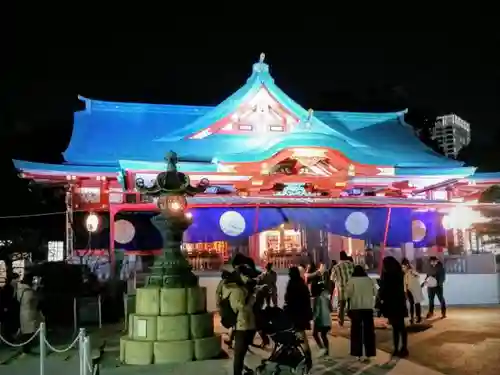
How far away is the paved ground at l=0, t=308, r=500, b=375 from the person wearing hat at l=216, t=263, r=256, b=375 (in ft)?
4.27

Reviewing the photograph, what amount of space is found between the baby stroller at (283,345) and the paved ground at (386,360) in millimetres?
976

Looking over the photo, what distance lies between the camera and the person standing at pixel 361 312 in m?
10.4

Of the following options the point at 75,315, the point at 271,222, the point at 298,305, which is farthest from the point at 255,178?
the point at 298,305

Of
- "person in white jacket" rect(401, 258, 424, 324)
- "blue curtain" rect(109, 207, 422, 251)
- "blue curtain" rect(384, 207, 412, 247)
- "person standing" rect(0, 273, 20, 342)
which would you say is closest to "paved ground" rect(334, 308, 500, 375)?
"person in white jacket" rect(401, 258, 424, 324)

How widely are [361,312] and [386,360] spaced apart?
1024 mm

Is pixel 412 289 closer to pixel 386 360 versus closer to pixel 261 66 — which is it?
pixel 386 360

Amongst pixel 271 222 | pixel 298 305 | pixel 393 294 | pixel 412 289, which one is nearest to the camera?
pixel 298 305

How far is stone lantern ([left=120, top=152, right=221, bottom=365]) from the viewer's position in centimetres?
1075

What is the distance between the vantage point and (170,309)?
11000mm

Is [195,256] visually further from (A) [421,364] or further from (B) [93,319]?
(A) [421,364]

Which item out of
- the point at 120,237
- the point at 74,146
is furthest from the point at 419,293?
the point at 74,146

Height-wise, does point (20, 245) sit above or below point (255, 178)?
below

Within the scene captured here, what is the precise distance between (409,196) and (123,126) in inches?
465

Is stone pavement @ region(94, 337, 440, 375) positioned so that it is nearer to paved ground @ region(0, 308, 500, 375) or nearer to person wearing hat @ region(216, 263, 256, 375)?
paved ground @ region(0, 308, 500, 375)
